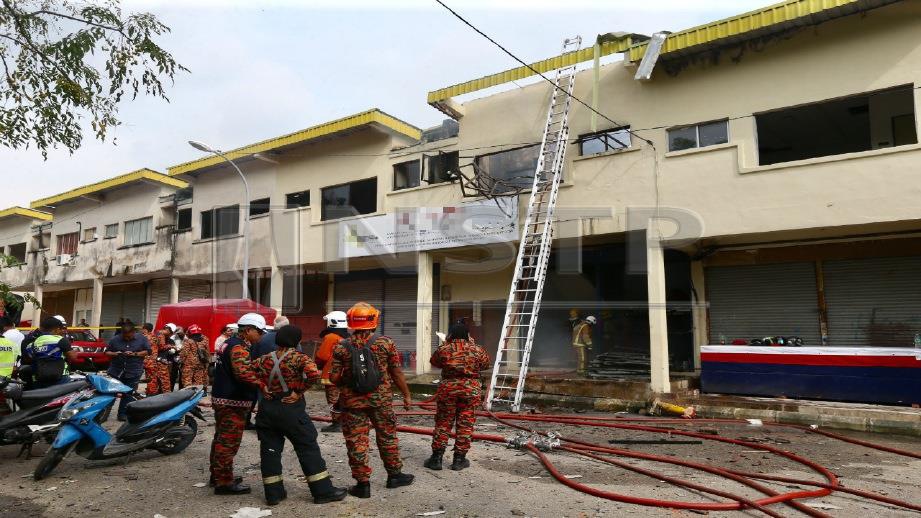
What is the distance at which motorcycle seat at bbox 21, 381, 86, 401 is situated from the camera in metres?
6.27

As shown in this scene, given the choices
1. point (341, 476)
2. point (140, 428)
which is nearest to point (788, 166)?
point (341, 476)

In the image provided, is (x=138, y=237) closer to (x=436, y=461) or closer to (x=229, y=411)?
(x=229, y=411)

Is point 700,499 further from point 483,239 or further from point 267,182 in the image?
point 267,182

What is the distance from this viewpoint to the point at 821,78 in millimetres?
10727

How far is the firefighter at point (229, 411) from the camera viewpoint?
5.29 metres

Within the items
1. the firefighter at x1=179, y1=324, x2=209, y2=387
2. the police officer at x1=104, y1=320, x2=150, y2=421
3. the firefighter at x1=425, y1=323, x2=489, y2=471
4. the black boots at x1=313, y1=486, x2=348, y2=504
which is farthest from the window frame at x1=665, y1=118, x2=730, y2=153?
the police officer at x1=104, y1=320, x2=150, y2=421

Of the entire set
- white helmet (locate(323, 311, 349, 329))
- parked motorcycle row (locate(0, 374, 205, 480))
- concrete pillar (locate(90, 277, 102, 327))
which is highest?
concrete pillar (locate(90, 277, 102, 327))

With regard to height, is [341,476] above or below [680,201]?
below

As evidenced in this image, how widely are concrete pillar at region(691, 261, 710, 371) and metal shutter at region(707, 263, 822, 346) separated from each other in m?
0.15

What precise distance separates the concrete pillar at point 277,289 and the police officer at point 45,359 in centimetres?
1112

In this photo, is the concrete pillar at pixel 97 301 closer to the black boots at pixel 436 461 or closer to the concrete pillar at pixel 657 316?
the concrete pillar at pixel 657 316

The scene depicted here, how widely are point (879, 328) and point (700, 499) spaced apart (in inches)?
362

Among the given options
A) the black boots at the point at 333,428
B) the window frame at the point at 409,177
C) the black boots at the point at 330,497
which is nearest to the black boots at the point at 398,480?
the black boots at the point at 330,497

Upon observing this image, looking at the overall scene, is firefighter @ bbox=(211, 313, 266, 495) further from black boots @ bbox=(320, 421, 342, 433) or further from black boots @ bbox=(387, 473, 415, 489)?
black boots @ bbox=(320, 421, 342, 433)
